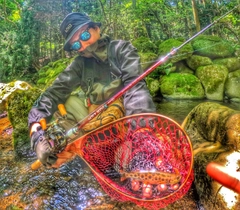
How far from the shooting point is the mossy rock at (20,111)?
4883 mm

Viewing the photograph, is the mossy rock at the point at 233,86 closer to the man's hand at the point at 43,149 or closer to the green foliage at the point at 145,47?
the green foliage at the point at 145,47

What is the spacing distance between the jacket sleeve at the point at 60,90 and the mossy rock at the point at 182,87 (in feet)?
23.9

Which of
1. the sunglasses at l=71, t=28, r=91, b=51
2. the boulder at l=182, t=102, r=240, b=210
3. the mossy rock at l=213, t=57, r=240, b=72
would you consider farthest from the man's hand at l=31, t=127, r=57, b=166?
the mossy rock at l=213, t=57, r=240, b=72

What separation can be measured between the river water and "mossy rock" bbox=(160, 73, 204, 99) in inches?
272

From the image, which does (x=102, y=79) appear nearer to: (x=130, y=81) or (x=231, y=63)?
(x=130, y=81)

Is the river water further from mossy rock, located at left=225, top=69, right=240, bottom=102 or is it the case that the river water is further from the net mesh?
mossy rock, located at left=225, top=69, right=240, bottom=102

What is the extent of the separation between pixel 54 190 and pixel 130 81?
2.20 m

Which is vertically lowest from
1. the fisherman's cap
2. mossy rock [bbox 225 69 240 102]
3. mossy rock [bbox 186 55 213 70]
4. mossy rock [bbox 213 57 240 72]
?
mossy rock [bbox 225 69 240 102]

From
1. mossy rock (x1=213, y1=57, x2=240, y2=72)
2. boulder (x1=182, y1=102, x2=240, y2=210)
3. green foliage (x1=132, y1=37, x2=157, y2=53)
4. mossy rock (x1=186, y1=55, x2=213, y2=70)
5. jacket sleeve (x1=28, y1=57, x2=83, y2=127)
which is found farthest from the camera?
green foliage (x1=132, y1=37, x2=157, y2=53)

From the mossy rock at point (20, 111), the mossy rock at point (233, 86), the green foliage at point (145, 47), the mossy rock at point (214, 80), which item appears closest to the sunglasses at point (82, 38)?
the mossy rock at point (20, 111)

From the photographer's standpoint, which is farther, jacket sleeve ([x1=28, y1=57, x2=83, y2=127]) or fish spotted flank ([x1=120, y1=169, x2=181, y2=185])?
jacket sleeve ([x1=28, y1=57, x2=83, y2=127])

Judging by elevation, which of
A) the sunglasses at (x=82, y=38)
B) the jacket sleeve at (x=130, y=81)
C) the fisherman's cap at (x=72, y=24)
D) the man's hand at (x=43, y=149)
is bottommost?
the man's hand at (x=43, y=149)

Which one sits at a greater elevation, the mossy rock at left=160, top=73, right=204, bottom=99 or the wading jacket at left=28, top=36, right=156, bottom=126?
the wading jacket at left=28, top=36, right=156, bottom=126

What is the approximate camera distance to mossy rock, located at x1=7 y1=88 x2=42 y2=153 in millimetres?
4883
